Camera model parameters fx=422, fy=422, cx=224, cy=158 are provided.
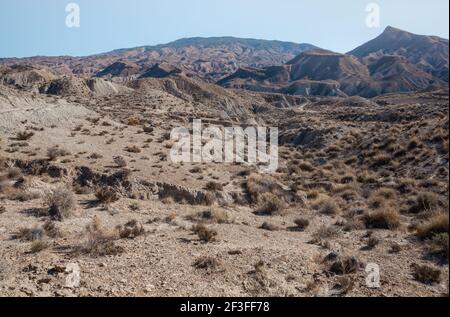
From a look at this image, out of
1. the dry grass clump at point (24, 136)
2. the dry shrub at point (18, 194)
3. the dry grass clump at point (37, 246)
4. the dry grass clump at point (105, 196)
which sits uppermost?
the dry grass clump at point (24, 136)

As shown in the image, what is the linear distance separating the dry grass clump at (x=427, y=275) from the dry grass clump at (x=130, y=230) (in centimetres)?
728

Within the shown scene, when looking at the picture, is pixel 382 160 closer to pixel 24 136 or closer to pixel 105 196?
pixel 105 196

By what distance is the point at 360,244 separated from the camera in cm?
1259

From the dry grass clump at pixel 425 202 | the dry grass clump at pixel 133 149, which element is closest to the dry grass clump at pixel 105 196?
the dry grass clump at pixel 133 149

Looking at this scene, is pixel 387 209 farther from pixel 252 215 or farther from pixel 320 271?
pixel 320 271

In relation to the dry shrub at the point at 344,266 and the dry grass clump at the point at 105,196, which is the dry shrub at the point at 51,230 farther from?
the dry shrub at the point at 344,266

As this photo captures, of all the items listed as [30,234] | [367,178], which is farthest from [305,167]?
[30,234]

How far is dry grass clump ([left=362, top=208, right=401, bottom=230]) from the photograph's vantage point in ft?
46.8

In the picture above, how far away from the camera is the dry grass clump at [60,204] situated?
1345cm

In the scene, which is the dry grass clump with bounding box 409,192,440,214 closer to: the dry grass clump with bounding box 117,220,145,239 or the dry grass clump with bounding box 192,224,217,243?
the dry grass clump with bounding box 192,224,217,243

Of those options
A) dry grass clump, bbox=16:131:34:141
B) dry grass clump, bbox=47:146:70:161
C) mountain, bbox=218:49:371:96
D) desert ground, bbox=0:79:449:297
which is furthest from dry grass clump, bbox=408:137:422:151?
mountain, bbox=218:49:371:96

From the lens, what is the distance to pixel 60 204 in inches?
542

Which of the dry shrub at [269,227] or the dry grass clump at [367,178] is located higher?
the dry grass clump at [367,178]
